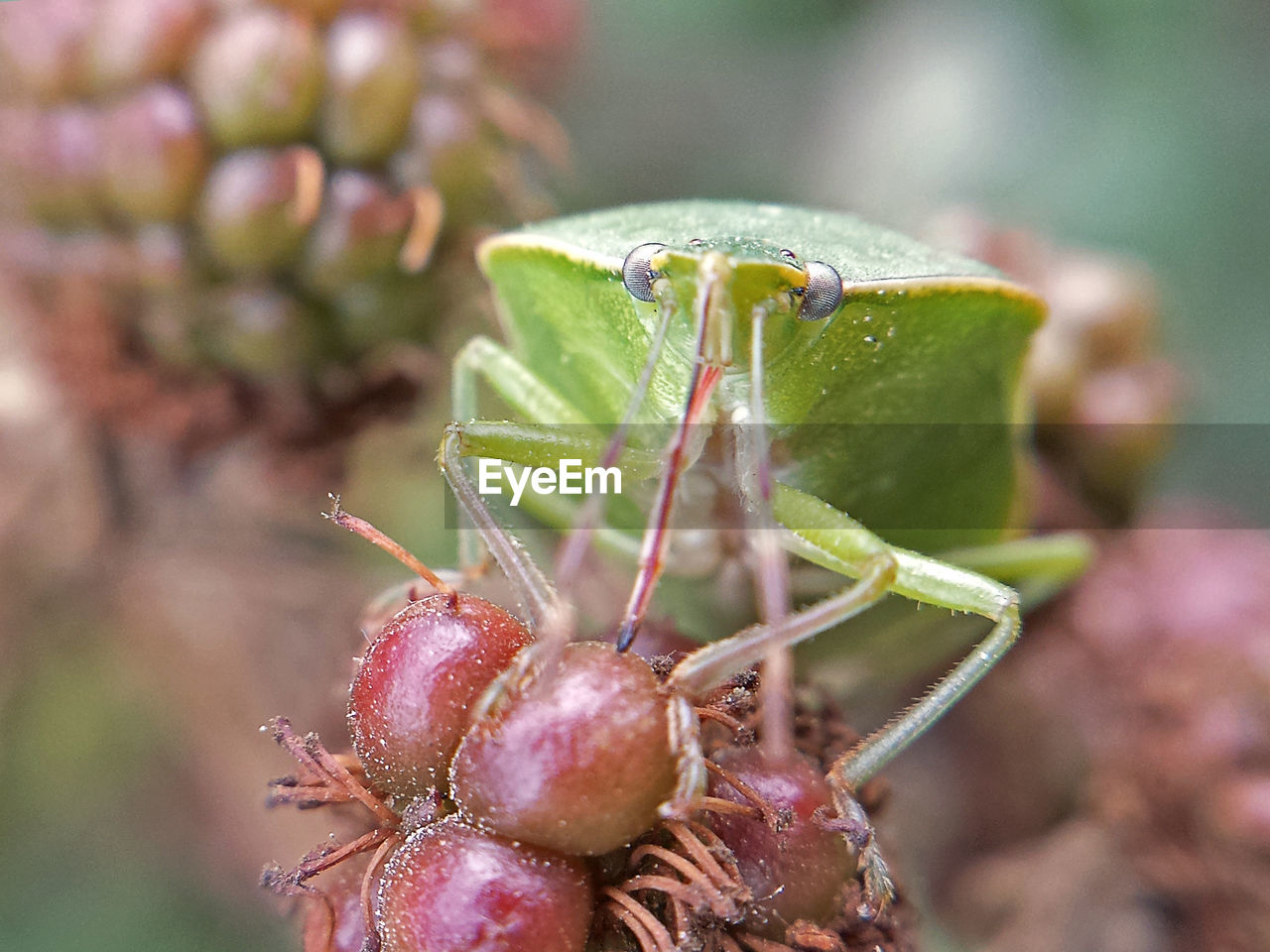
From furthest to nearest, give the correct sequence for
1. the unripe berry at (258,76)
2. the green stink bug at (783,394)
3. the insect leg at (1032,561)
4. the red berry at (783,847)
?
1. the insect leg at (1032,561)
2. the unripe berry at (258,76)
3. the green stink bug at (783,394)
4. the red berry at (783,847)

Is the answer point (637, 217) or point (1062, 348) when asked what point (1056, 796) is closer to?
point (1062, 348)

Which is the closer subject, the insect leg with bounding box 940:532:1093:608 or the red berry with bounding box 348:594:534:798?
the red berry with bounding box 348:594:534:798

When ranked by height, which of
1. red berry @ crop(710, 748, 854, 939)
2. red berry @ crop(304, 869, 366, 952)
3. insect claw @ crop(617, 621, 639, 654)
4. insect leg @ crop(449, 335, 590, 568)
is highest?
insect claw @ crop(617, 621, 639, 654)

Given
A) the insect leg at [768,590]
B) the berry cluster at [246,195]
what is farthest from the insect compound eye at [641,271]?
the berry cluster at [246,195]

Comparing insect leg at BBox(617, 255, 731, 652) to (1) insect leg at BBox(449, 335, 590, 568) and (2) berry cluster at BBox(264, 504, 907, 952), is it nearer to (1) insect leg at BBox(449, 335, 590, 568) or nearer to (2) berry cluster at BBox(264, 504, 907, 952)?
(2) berry cluster at BBox(264, 504, 907, 952)

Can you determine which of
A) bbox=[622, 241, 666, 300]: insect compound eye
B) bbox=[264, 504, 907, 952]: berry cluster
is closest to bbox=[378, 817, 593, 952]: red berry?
bbox=[264, 504, 907, 952]: berry cluster

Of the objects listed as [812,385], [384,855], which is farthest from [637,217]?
[384,855]

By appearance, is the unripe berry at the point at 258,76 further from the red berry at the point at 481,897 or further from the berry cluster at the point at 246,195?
the red berry at the point at 481,897
